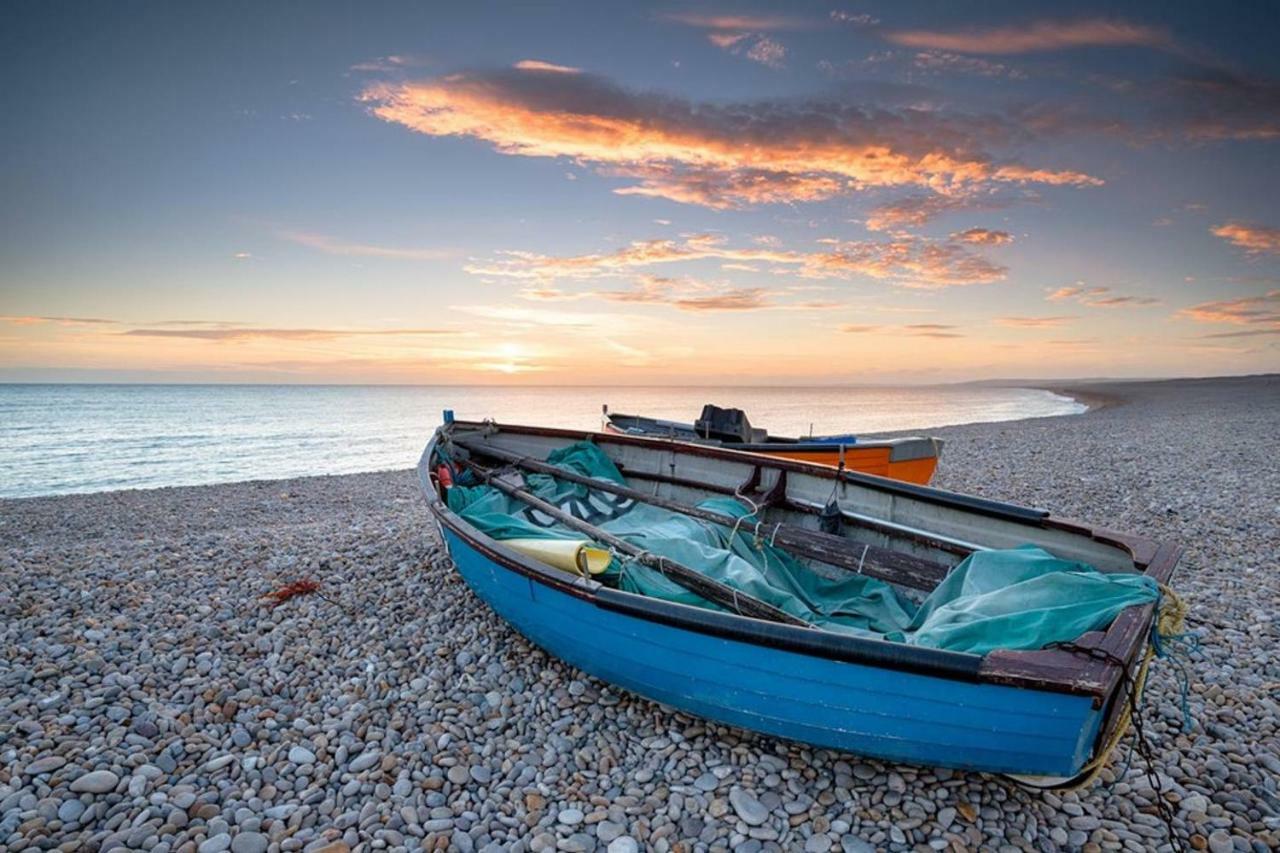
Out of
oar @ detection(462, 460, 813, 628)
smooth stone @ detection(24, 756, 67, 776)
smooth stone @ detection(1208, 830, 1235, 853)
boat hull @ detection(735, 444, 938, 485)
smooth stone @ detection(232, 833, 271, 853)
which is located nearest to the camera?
smooth stone @ detection(1208, 830, 1235, 853)

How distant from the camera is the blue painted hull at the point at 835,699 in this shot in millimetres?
3213

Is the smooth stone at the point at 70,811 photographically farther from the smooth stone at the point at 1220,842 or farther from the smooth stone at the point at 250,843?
the smooth stone at the point at 1220,842

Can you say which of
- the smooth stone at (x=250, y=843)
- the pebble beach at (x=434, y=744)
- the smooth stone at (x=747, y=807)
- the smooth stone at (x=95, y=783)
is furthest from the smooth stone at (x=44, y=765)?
the smooth stone at (x=747, y=807)

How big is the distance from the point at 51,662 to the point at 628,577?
16.6ft

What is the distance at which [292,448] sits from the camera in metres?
30.5

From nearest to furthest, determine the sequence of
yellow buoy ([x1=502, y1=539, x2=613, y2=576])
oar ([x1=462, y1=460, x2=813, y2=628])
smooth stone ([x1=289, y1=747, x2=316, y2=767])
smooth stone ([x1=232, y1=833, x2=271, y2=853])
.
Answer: smooth stone ([x1=232, y1=833, x2=271, y2=853])
smooth stone ([x1=289, y1=747, x2=316, y2=767])
oar ([x1=462, y1=460, x2=813, y2=628])
yellow buoy ([x1=502, y1=539, x2=613, y2=576])

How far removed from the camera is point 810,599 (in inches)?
228

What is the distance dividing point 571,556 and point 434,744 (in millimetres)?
1599

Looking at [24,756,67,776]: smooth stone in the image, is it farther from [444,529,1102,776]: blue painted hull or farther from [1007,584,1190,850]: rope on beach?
[1007,584,1190,850]: rope on beach

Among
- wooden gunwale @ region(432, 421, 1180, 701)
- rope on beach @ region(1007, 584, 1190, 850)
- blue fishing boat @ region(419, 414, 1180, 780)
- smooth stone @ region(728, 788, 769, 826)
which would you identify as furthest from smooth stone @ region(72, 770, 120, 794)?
rope on beach @ region(1007, 584, 1190, 850)

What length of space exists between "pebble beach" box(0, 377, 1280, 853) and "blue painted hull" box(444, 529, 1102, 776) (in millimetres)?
423

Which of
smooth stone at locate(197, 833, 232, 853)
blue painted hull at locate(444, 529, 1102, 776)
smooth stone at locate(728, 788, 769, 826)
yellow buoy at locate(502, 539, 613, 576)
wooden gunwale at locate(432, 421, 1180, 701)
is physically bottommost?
smooth stone at locate(197, 833, 232, 853)

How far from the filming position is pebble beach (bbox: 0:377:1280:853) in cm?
372

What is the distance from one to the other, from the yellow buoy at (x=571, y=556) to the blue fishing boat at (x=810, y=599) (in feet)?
0.05
